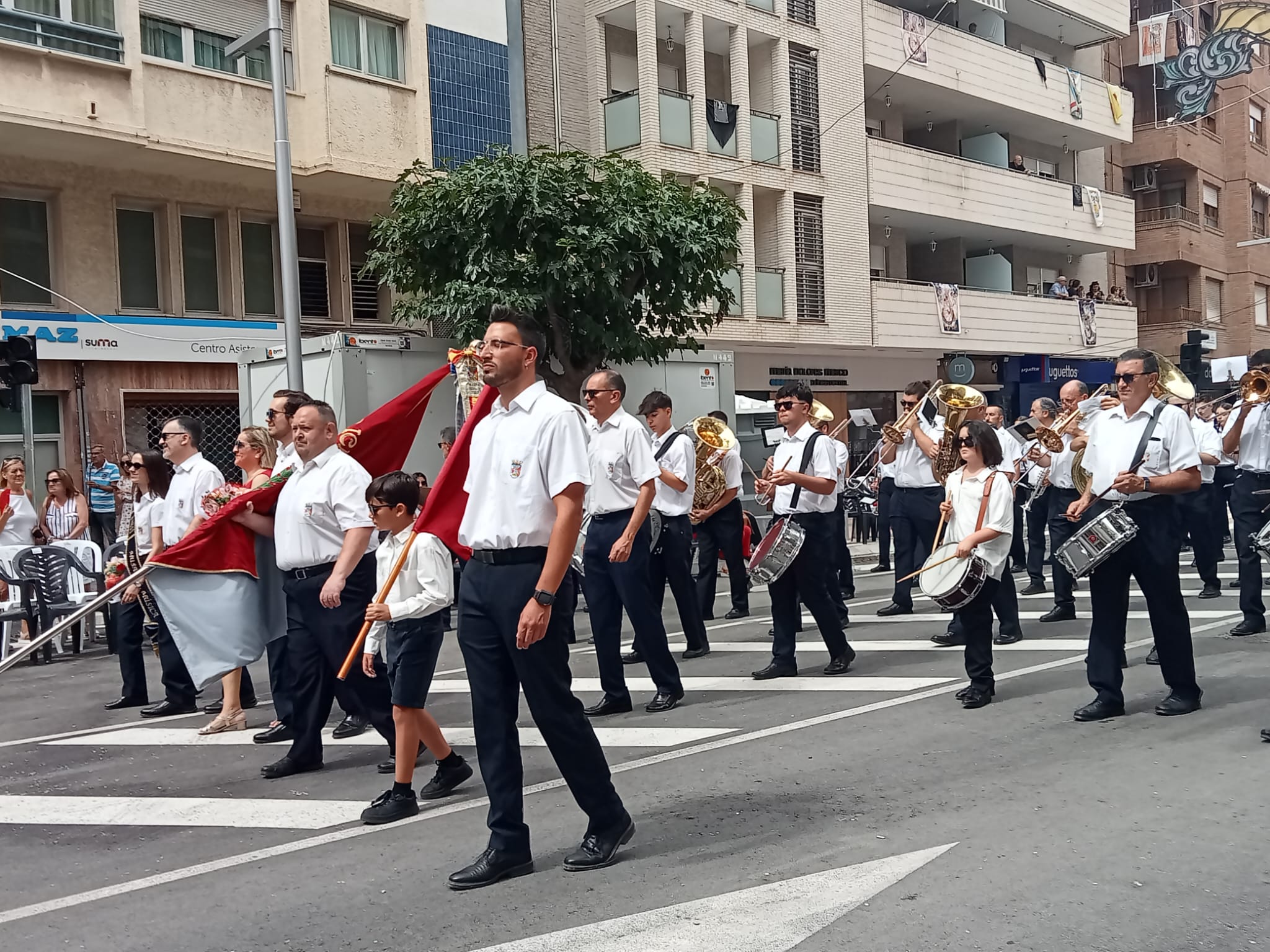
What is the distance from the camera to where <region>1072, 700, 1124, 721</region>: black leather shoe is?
712 cm

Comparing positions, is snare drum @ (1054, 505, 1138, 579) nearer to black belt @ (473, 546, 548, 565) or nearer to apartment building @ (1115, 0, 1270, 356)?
black belt @ (473, 546, 548, 565)

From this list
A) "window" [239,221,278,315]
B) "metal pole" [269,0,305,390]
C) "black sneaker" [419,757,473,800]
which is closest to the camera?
"black sneaker" [419,757,473,800]

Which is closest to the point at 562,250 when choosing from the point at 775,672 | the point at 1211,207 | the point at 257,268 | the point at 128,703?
the point at 257,268

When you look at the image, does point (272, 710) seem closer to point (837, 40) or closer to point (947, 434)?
point (947, 434)

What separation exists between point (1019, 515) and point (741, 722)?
7418 mm

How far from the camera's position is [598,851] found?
196 inches

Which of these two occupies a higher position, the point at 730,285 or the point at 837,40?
the point at 837,40

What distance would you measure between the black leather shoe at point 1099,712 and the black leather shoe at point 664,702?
239 cm

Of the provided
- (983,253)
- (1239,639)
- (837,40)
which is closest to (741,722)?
(1239,639)

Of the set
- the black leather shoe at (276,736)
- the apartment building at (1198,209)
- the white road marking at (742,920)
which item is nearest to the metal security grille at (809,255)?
the apartment building at (1198,209)

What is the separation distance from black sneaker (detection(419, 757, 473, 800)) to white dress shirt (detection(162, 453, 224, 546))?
3070 millimetres

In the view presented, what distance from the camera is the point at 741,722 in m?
7.58

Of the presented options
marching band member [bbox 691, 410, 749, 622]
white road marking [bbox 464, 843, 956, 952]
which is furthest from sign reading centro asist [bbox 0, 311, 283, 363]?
white road marking [bbox 464, 843, 956, 952]

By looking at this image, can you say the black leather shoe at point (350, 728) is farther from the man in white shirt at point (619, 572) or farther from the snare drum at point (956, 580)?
the snare drum at point (956, 580)
